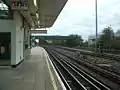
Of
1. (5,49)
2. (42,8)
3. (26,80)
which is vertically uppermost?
(42,8)

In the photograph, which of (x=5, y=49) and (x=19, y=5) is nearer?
(x=19, y=5)

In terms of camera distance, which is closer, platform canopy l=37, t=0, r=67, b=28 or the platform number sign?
the platform number sign

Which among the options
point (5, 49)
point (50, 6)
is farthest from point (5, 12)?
point (50, 6)

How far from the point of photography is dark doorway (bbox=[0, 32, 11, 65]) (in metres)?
23.4

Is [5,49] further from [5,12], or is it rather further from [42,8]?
[42,8]

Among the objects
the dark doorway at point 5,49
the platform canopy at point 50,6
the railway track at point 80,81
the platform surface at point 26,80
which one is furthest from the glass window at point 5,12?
the railway track at point 80,81

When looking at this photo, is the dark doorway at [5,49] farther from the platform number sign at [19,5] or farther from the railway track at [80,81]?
the platform number sign at [19,5]

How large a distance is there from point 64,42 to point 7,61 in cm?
14451

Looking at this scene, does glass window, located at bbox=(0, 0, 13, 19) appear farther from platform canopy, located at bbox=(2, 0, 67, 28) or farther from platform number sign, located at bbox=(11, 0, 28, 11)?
platform number sign, located at bbox=(11, 0, 28, 11)

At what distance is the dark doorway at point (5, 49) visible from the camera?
2343 centimetres

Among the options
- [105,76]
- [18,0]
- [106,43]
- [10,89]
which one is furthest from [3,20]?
[106,43]

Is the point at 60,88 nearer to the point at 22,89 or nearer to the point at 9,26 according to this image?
the point at 22,89

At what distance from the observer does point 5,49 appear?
23.9 metres

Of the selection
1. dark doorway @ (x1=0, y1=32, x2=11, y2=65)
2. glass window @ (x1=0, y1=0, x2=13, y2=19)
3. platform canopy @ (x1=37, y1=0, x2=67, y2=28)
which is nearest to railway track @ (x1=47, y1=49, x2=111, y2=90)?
dark doorway @ (x1=0, y1=32, x2=11, y2=65)
